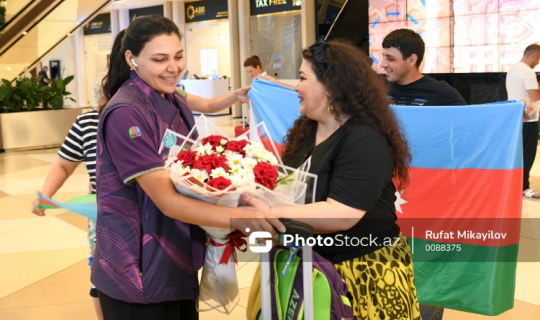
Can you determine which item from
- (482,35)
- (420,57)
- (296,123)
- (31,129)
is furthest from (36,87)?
(296,123)

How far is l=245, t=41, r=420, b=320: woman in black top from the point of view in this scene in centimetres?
174

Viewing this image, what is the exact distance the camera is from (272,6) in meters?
15.6

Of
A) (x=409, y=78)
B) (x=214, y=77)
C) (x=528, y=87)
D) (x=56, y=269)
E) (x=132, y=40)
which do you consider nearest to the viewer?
(x=132, y=40)

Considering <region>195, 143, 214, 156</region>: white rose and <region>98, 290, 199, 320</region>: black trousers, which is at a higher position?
<region>195, 143, 214, 156</region>: white rose

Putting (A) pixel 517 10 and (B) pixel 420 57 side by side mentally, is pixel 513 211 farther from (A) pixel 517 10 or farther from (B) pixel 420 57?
(A) pixel 517 10

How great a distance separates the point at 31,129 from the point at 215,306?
1041 cm

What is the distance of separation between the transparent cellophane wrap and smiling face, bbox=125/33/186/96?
18 cm

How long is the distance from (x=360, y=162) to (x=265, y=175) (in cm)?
33

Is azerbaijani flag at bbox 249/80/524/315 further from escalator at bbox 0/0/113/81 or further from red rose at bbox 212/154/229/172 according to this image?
escalator at bbox 0/0/113/81

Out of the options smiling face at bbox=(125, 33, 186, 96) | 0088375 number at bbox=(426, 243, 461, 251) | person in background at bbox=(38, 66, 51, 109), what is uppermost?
person in background at bbox=(38, 66, 51, 109)

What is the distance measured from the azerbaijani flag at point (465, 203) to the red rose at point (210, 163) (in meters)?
1.56

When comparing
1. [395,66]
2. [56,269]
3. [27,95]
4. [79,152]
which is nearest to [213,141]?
[79,152]

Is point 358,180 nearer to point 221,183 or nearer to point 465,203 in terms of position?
point 221,183

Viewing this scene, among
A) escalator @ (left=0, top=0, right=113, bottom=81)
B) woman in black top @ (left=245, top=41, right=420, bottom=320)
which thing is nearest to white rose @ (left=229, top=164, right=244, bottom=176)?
woman in black top @ (left=245, top=41, right=420, bottom=320)
